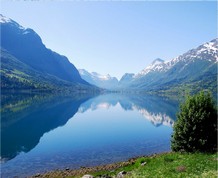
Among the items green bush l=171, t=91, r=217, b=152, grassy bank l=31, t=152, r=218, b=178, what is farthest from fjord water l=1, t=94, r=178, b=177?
green bush l=171, t=91, r=217, b=152

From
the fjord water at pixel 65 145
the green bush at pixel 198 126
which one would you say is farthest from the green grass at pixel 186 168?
the fjord water at pixel 65 145

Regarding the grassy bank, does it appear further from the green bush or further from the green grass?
the green bush

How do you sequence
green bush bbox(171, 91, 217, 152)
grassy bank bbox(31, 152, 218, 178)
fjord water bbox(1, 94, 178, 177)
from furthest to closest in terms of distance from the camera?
fjord water bbox(1, 94, 178, 177) < green bush bbox(171, 91, 217, 152) < grassy bank bbox(31, 152, 218, 178)

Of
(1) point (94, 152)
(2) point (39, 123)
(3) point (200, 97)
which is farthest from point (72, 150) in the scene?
(2) point (39, 123)

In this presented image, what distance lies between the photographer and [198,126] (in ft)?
153

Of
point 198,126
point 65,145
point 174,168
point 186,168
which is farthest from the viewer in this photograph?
point 65,145

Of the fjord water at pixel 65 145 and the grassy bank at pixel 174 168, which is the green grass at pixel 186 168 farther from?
the fjord water at pixel 65 145

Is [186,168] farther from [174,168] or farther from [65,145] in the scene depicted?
[65,145]

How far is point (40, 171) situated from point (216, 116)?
31850 mm

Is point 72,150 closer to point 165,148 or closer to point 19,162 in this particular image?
point 19,162

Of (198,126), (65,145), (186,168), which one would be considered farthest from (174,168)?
(65,145)

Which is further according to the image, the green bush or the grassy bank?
the green bush

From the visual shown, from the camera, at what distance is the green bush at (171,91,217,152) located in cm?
4606

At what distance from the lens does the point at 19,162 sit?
59625mm
